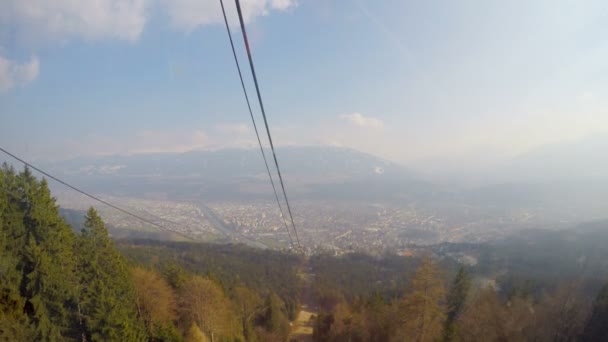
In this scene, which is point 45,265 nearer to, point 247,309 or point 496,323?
point 247,309

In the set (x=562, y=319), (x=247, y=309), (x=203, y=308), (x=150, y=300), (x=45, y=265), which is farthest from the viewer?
(x=247, y=309)

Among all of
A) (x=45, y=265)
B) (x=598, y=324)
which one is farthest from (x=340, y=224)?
(x=45, y=265)

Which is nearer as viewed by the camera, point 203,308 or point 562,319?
point 562,319

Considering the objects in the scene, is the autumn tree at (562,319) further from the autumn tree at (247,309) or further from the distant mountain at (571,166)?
the distant mountain at (571,166)

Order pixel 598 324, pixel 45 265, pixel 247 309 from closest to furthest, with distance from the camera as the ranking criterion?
pixel 45 265, pixel 598 324, pixel 247 309

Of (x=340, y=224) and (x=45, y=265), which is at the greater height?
(x=45, y=265)

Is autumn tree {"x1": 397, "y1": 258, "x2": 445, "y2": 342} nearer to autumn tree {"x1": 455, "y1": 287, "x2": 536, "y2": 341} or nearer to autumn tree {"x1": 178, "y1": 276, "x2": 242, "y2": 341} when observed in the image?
autumn tree {"x1": 455, "y1": 287, "x2": 536, "y2": 341}
